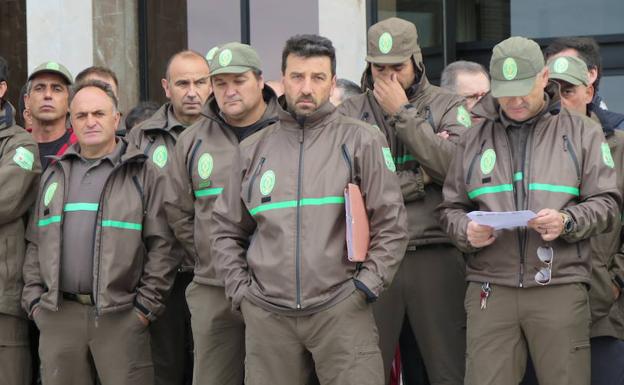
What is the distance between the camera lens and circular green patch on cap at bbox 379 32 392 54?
5.95 m

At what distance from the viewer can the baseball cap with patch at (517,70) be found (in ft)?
17.7

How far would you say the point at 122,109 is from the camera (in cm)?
1058

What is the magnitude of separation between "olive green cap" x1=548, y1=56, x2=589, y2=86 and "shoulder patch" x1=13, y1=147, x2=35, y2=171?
2889mm

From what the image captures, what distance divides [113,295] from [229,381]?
77 centimetres

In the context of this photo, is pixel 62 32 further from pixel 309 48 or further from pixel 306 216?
pixel 306 216

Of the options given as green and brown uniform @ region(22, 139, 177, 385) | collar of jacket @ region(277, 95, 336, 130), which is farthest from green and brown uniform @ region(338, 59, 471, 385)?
green and brown uniform @ region(22, 139, 177, 385)

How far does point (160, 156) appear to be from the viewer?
21.9ft

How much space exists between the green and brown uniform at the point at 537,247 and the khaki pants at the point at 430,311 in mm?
351

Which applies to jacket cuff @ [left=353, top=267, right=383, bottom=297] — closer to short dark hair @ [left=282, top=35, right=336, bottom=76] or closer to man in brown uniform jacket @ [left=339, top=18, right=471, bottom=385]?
man in brown uniform jacket @ [left=339, top=18, right=471, bottom=385]

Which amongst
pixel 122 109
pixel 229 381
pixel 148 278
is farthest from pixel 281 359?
pixel 122 109

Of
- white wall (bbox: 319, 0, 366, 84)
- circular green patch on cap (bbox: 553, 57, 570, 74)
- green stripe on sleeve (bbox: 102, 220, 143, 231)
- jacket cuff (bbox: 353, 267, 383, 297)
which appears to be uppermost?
white wall (bbox: 319, 0, 366, 84)

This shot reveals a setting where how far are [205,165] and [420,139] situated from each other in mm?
1157

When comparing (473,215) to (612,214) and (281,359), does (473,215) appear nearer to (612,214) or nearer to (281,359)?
(612,214)

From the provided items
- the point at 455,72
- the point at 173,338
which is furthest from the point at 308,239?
the point at 455,72
